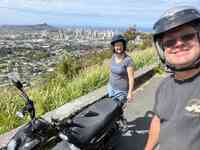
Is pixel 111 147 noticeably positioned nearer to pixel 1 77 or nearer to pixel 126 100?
pixel 126 100

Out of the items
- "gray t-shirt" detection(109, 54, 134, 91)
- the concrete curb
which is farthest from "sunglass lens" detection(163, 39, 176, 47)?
"gray t-shirt" detection(109, 54, 134, 91)

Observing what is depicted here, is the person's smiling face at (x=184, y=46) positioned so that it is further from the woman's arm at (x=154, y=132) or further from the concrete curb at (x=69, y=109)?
the concrete curb at (x=69, y=109)

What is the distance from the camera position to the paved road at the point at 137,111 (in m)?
5.96

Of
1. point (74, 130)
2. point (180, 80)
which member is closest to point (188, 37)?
point (180, 80)

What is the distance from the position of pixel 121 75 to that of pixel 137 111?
7.10 ft

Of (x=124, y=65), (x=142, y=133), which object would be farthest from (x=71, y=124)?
(x=142, y=133)

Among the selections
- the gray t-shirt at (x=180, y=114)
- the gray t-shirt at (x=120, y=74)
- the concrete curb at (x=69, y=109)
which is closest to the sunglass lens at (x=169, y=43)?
the gray t-shirt at (x=180, y=114)

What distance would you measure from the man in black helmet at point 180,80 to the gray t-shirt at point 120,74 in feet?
11.8

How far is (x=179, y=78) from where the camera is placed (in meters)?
2.41

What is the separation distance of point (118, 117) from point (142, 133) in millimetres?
1710

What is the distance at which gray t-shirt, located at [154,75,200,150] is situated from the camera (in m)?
2.22

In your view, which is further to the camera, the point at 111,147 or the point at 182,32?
the point at 111,147

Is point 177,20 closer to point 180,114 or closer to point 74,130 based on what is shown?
point 180,114

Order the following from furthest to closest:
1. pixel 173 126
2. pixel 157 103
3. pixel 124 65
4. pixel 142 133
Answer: pixel 142 133 < pixel 124 65 < pixel 157 103 < pixel 173 126
